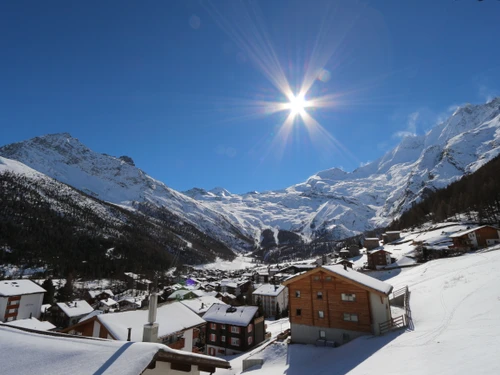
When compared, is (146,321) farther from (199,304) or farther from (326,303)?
(199,304)

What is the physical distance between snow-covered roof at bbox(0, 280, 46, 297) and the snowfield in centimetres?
6176

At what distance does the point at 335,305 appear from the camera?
92.6 feet

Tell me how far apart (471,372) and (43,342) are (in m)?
12.8

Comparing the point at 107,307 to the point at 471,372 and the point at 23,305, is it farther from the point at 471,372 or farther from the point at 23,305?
the point at 471,372

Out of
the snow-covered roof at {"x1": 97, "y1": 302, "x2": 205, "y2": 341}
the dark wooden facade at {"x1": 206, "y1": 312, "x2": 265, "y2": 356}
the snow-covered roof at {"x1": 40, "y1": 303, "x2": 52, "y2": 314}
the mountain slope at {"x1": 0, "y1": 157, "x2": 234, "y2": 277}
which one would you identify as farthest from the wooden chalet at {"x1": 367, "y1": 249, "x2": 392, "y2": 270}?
the mountain slope at {"x1": 0, "y1": 157, "x2": 234, "y2": 277}

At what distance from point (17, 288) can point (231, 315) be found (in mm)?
56409

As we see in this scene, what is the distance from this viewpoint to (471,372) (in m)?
9.27

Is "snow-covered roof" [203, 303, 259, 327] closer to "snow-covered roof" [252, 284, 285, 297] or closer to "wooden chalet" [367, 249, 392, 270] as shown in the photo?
"snow-covered roof" [252, 284, 285, 297]

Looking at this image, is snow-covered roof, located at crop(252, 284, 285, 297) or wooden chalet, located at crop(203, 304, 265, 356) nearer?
wooden chalet, located at crop(203, 304, 265, 356)

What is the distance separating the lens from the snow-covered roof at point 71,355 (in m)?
5.97

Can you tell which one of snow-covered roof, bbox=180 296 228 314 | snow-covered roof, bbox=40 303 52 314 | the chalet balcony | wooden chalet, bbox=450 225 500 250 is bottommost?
the chalet balcony

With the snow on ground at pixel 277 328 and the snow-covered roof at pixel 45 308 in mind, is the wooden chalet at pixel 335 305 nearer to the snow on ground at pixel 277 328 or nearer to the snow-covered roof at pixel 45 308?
the snow on ground at pixel 277 328

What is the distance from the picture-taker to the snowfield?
1156cm

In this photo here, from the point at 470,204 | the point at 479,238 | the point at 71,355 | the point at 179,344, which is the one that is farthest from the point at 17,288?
the point at 470,204
